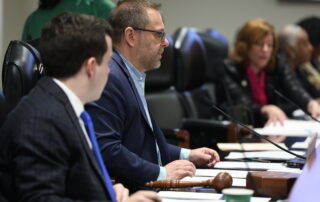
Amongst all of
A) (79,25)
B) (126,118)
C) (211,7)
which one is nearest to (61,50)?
(79,25)

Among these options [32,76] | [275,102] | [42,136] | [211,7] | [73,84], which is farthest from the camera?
[211,7]

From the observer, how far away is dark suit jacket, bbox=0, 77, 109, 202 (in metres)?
1.40

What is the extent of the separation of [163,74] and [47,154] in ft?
8.83

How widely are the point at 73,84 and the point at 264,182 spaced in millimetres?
695

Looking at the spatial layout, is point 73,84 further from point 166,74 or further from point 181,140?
Answer: point 166,74

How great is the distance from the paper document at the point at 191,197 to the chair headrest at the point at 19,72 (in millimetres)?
532

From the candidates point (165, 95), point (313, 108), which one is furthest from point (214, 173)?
point (313, 108)

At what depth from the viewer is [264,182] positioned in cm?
194

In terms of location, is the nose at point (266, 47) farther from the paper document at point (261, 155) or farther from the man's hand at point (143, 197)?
the man's hand at point (143, 197)

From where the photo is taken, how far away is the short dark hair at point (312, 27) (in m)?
5.81

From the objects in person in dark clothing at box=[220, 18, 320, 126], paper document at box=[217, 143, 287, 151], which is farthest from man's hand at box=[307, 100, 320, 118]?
paper document at box=[217, 143, 287, 151]

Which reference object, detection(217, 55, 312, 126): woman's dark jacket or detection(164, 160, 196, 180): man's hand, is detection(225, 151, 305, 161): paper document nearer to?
detection(164, 160, 196, 180): man's hand

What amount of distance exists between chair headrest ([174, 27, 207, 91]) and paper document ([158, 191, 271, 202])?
2.37 m

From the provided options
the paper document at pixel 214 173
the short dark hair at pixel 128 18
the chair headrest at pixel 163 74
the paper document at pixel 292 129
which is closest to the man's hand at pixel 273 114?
the paper document at pixel 292 129
